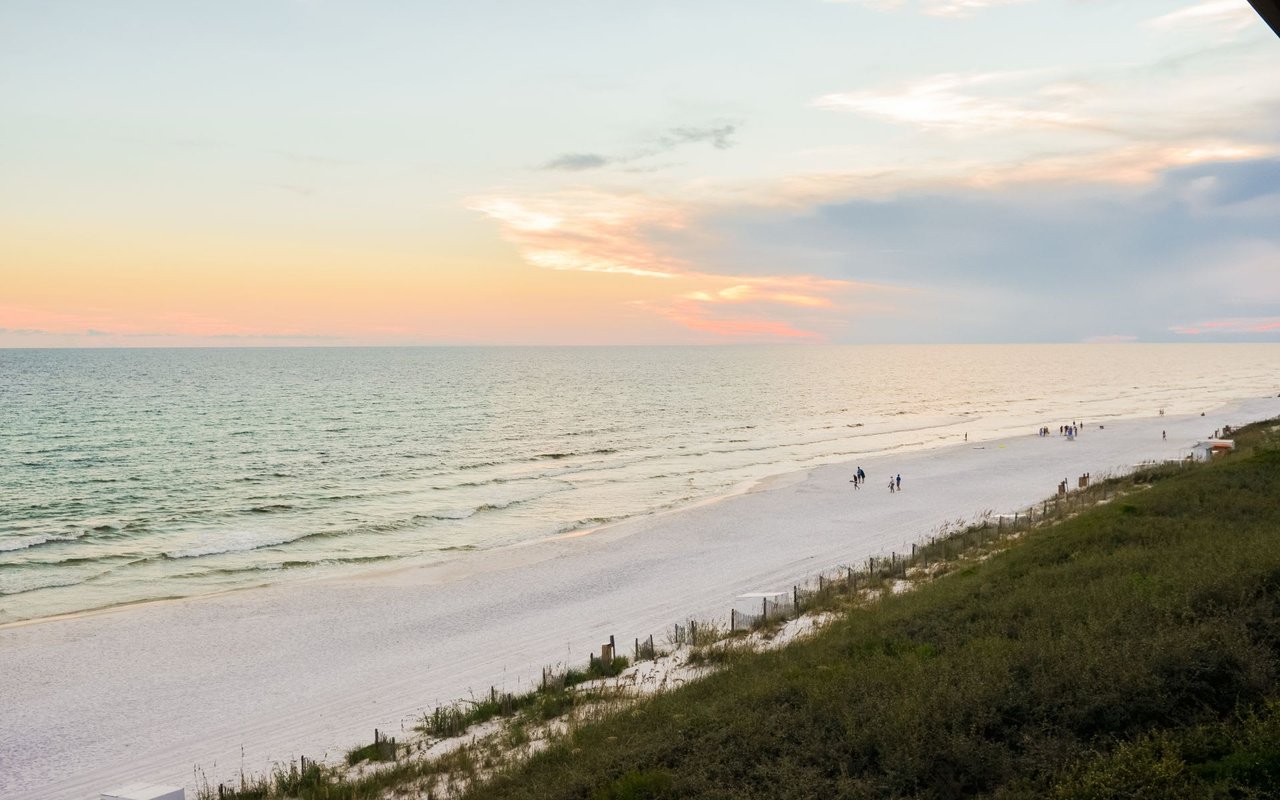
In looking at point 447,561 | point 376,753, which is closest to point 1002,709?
point 376,753

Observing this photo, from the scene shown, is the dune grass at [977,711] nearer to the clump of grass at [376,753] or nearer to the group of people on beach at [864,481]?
the clump of grass at [376,753]

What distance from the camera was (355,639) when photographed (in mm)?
26734

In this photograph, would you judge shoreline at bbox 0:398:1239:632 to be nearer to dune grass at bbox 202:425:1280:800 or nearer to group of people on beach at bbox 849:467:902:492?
group of people on beach at bbox 849:467:902:492

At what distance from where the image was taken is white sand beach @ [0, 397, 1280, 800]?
1891 centimetres

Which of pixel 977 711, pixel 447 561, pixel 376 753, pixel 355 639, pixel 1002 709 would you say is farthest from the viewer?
pixel 447 561

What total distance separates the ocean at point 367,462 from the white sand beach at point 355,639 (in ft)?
12.7

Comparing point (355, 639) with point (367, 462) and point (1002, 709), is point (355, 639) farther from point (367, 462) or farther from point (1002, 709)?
point (367, 462)

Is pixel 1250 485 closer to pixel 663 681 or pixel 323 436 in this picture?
pixel 663 681

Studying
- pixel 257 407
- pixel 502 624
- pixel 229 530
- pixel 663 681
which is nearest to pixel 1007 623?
→ pixel 663 681

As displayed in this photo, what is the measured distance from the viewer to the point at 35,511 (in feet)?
149

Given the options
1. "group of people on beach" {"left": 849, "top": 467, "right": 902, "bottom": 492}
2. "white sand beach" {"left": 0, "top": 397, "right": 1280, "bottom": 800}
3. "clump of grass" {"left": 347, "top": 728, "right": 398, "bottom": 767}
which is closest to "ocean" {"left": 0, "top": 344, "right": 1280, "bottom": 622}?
"white sand beach" {"left": 0, "top": 397, "right": 1280, "bottom": 800}

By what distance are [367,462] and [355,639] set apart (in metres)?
41.5

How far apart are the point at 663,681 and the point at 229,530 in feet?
113

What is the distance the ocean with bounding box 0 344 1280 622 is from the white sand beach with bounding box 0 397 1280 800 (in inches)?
153
